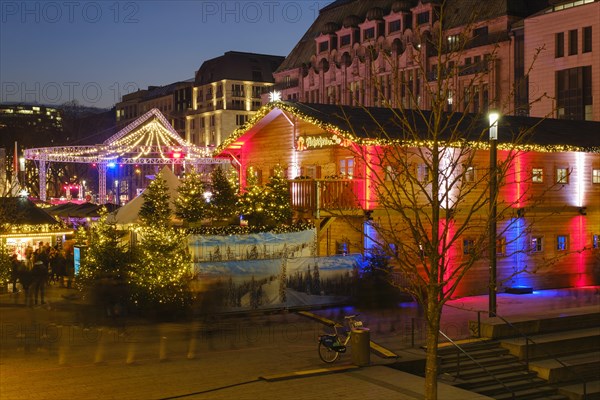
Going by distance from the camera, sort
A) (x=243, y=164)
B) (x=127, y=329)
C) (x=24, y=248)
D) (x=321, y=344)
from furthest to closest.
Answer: (x=243, y=164)
(x=24, y=248)
(x=127, y=329)
(x=321, y=344)

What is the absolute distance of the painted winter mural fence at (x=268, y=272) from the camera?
70.1 feet

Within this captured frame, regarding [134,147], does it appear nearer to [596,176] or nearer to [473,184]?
[473,184]

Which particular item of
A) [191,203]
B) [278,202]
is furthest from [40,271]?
[278,202]

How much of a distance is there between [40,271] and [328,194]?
33.6ft

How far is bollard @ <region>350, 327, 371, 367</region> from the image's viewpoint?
15711 mm

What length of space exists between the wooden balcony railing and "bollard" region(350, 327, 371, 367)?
10.5m

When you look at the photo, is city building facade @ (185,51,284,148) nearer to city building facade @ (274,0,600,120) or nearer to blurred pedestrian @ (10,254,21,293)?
city building facade @ (274,0,600,120)

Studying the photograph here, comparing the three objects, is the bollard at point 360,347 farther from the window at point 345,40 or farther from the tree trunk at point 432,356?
the window at point 345,40

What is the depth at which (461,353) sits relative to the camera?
58.1ft

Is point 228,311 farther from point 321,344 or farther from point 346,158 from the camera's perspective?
point 346,158

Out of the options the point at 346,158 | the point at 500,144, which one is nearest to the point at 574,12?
the point at 500,144

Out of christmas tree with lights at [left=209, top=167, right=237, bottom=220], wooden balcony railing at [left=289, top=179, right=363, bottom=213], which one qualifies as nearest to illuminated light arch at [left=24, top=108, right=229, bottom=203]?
wooden balcony railing at [left=289, top=179, right=363, bottom=213]

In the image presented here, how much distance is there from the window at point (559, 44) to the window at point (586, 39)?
1788 mm

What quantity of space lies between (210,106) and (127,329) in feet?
290
